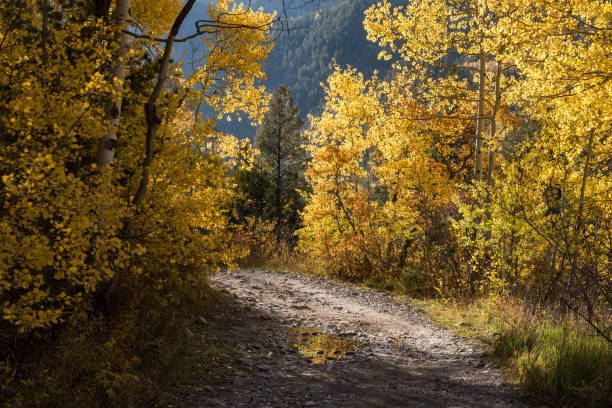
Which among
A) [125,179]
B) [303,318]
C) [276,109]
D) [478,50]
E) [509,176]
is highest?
[276,109]

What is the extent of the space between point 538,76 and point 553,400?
5564mm

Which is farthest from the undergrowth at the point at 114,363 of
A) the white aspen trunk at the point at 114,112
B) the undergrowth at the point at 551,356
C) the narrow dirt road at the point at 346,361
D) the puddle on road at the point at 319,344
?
the undergrowth at the point at 551,356

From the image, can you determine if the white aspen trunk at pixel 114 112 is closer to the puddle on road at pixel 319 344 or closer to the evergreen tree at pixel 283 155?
the puddle on road at pixel 319 344

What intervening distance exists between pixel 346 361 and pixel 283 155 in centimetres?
2551

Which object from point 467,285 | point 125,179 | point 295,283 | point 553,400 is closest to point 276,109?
point 295,283

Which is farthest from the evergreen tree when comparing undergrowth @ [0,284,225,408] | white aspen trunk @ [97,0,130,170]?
white aspen trunk @ [97,0,130,170]

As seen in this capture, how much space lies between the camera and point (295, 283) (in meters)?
13.4

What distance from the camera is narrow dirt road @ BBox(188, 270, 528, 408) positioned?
4.36 m

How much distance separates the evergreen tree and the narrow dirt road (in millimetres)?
19538

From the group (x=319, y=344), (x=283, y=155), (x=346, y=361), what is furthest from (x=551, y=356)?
(x=283, y=155)

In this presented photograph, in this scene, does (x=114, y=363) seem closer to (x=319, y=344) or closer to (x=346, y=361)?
(x=346, y=361)

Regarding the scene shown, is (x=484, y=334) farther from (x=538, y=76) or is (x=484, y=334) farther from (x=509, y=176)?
(x=538, y=76)

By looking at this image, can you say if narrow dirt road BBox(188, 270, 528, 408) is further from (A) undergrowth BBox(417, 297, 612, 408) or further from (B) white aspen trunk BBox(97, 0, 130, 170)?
(B) white aspen trunk BBox(97, 0, 130, 170)

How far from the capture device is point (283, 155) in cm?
3038
